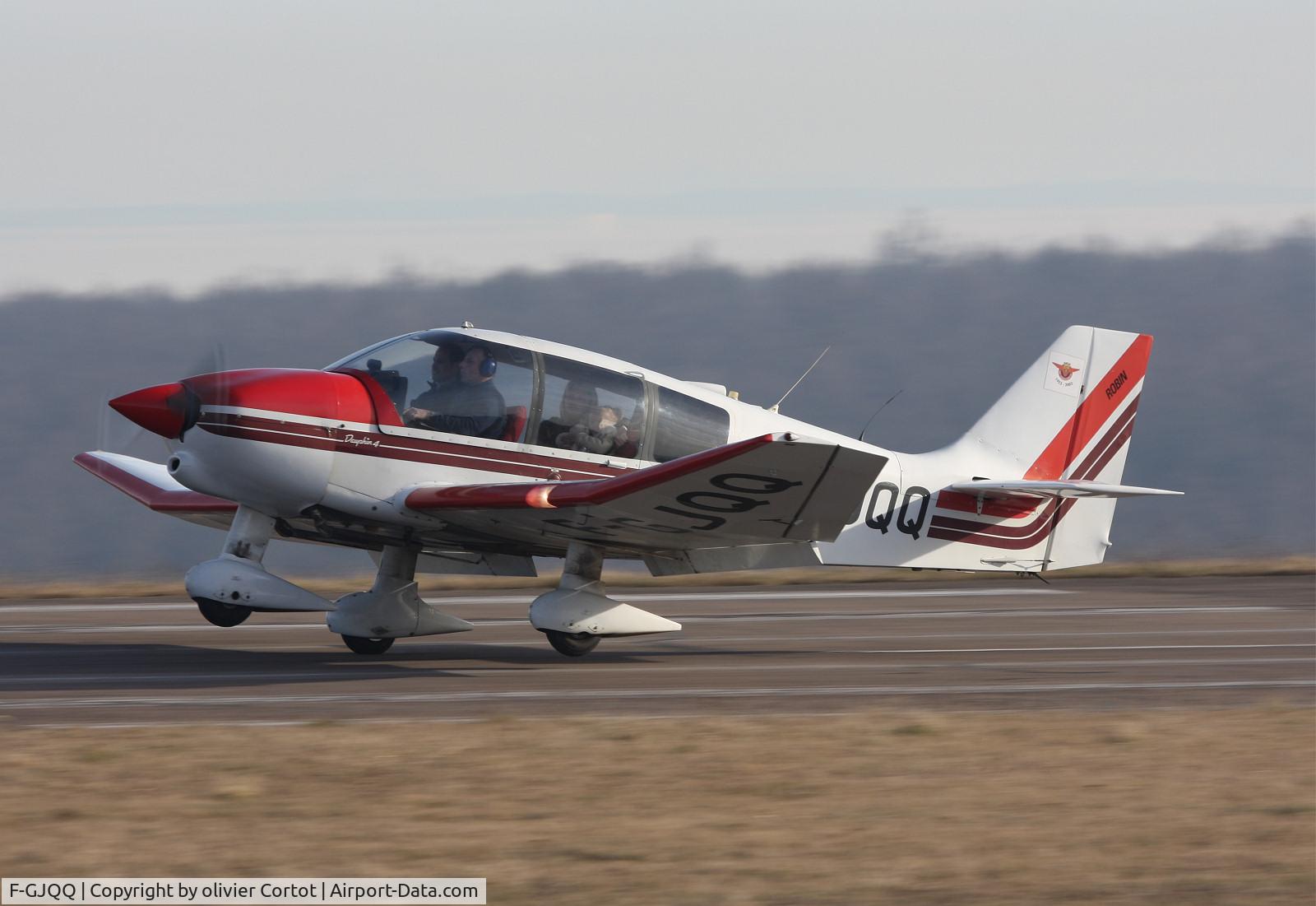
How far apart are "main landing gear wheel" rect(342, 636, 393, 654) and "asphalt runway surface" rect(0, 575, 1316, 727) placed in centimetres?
12

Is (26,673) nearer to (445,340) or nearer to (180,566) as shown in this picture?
(445,340)

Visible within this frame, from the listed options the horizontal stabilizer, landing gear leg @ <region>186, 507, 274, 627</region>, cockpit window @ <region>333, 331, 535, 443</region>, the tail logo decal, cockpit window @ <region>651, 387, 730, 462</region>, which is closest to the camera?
landing gear leg @ <region>186, 507, 274, 627</region>

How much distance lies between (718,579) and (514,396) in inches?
392

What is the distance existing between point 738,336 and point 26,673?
5627 centimetres

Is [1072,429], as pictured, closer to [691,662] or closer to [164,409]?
[691,662]

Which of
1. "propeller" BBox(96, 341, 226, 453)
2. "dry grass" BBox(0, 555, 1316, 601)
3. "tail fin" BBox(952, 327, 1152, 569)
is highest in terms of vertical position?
"tail fin" BBox(952, 327, 1152, 569)

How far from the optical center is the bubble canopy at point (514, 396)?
10422mm

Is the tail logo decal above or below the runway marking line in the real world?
above

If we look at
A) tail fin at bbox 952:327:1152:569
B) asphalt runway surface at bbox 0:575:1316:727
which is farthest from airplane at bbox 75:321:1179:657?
asphalt runway surface at bbox 0:575:1316:727

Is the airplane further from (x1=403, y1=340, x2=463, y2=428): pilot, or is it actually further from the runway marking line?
the runway marking line

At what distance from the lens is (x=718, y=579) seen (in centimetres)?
2005

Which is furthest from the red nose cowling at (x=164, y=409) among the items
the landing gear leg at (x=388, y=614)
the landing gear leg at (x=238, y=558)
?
the landing gear leg at (x=388, y=614)

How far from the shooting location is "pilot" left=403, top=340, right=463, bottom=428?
10406mm

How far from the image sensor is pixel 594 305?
67500 millimetres
